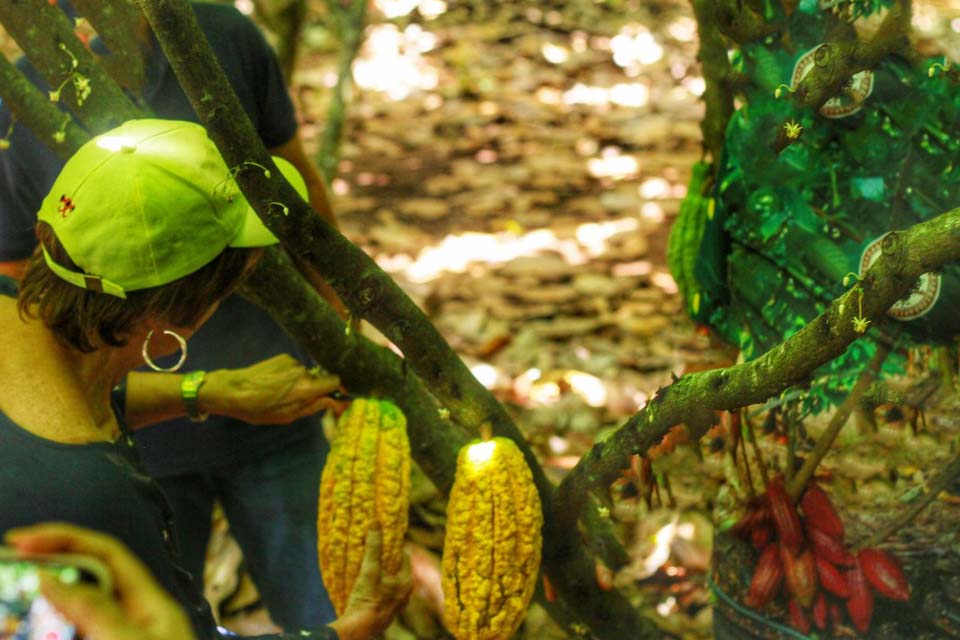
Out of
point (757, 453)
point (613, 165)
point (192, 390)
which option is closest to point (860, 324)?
point (757, 453)

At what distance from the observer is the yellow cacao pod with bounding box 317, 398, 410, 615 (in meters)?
1.28

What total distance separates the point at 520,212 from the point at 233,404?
2564mm

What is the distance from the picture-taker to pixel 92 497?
1.03m

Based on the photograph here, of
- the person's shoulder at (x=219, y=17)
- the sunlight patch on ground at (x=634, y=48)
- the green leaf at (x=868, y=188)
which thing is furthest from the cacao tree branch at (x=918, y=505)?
the sunlight patch on ground at (x=634, y=48)

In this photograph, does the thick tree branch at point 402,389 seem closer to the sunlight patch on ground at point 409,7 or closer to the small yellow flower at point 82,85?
the small yellow flower at point 82,85

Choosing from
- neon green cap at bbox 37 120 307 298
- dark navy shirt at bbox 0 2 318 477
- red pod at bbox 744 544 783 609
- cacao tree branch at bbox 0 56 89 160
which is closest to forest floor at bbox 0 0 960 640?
red pod at bbox 744 544 783 609

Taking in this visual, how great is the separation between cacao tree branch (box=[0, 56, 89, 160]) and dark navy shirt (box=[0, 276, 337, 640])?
42 cm

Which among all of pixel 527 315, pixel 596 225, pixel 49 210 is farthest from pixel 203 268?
pixel 596 225

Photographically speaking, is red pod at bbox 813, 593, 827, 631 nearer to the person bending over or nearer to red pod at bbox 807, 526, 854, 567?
red pod at bbox 807, 526, 854, 567

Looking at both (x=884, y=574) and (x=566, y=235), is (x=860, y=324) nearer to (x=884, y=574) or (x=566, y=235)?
(x=884, y=574)

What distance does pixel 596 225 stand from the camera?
375cm

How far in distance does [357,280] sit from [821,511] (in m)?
0.70

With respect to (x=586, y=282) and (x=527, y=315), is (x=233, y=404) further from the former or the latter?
(x=586, y=282)

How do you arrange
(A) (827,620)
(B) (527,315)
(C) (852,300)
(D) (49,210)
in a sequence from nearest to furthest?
(C) (852,300) < (D) (49,210) < (A) (827,620) < (B) (527,315)
